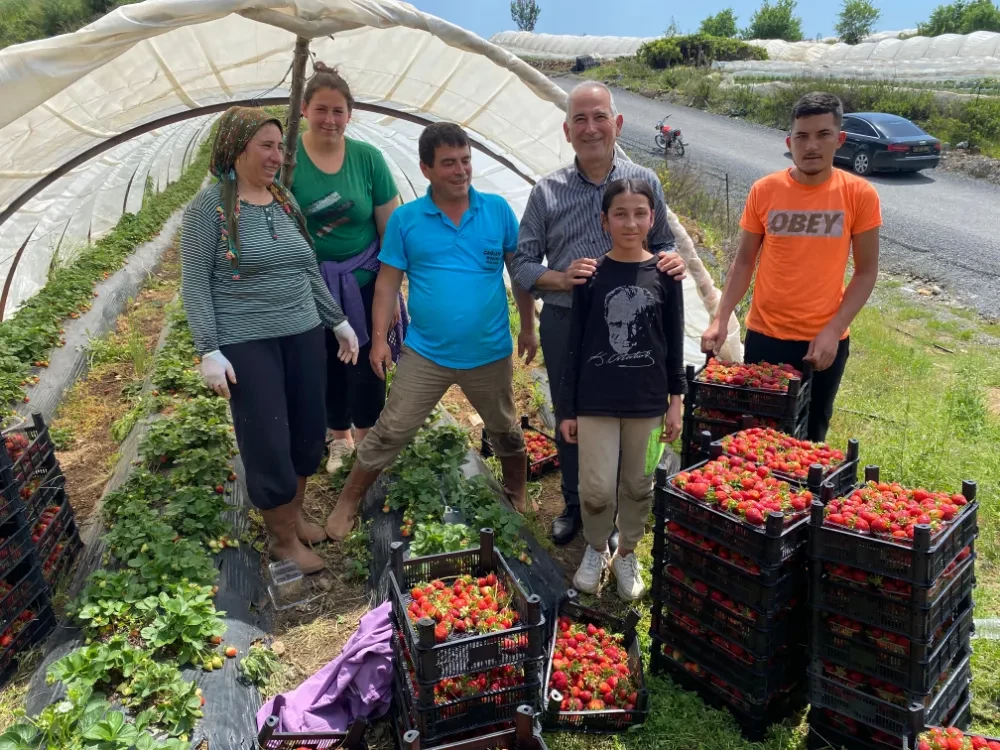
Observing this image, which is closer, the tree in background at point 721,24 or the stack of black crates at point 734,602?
the stack of black crates at point 734,602

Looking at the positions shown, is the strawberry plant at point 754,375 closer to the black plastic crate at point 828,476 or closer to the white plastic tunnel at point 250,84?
the black plastic crate at point 828,476

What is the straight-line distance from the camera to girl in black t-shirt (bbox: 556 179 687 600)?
9.73 ft

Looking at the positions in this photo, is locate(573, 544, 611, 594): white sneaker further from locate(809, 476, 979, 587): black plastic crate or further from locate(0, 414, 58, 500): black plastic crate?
locate(0, 414, 58, 500): black plastic crate

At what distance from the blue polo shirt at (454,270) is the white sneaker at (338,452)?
1.21m

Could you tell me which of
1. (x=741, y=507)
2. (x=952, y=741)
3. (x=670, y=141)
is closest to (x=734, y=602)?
(x=741, y=507)

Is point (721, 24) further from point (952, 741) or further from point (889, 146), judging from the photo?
point (952, 741)

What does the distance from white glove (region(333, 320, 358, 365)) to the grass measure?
711 inches

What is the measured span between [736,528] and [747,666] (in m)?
0.55

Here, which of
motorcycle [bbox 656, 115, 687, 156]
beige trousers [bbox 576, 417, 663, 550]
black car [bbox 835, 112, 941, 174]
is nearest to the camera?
beige trousers [bbox 576, 417, 663, 550]

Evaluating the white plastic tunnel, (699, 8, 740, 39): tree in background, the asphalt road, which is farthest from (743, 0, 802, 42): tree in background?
the white plastic tunnel

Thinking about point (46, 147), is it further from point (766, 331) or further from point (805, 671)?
point (805, 671)

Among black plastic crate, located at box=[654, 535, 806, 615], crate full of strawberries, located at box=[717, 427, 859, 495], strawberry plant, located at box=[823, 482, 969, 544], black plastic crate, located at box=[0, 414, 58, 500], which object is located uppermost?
strawberry plant, located at box=[823, 482, 969, 544]

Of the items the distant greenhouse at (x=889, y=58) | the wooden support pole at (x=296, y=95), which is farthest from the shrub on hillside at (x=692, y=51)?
the wooden support pole at (x=296, y=95)

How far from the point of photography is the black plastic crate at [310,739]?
2.45m
